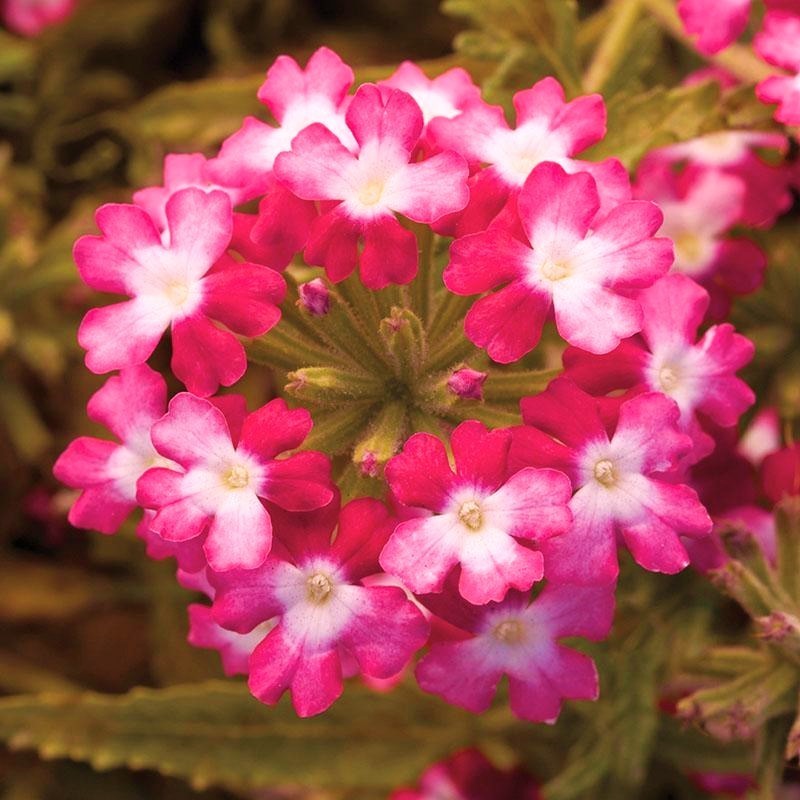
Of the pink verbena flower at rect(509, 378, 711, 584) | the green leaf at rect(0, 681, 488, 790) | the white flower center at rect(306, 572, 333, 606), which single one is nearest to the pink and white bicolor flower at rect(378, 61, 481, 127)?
the pink verbena flower at rect(509, 378, 711, 584)

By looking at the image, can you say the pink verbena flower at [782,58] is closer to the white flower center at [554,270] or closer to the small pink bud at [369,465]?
the white flower center at [554,270]

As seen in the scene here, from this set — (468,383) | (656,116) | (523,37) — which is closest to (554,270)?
(468,383)

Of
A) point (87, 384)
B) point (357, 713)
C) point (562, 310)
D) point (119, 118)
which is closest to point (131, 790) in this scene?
point (357, 713)

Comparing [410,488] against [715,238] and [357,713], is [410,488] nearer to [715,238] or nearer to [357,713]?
[715,238]

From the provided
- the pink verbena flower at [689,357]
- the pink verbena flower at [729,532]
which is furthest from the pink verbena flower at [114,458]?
the pink verbena flower at [729,532]

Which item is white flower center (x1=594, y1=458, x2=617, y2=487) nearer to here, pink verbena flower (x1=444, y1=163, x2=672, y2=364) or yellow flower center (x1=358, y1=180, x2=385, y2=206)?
pink verbena flower (x1=444, y1=163, x2=672, y2=364)
